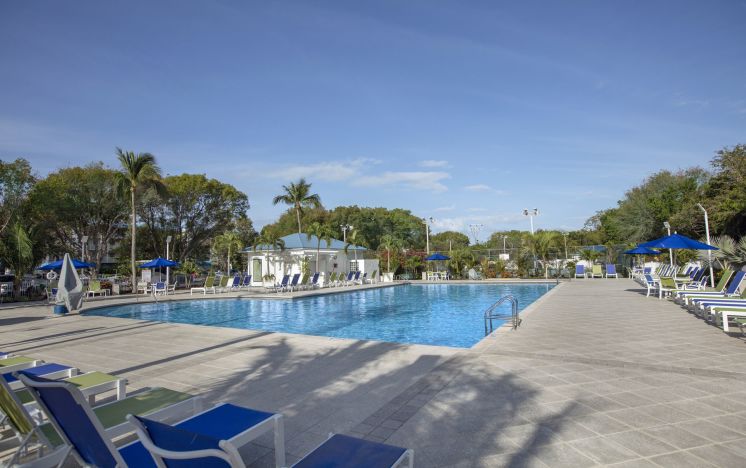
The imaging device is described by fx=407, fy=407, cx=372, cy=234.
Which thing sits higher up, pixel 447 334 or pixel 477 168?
pixel 477 168

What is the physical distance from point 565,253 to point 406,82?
19.5 metres

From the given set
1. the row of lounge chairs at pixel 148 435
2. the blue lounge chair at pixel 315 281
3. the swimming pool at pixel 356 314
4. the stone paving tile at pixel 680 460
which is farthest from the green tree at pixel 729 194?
the row of lounge chairs at pixel 148 435

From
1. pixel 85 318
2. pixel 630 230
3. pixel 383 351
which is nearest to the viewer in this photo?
pixel 383 351

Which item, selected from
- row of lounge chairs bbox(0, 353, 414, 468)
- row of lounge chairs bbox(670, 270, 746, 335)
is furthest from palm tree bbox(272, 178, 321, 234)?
row of lounge chairs bbox(0, 353, 414, 468)

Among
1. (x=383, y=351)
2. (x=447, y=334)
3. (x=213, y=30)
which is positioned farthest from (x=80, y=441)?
(x=213, y=30)

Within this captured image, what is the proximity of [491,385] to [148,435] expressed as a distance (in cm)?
353

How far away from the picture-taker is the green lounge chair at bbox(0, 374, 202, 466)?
249cm

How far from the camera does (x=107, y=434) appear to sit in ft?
7.11

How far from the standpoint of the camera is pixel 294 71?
1559 cm

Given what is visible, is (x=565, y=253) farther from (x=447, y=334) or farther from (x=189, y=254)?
(x=189, y=254)

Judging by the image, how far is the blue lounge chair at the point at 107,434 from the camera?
173 centimetres

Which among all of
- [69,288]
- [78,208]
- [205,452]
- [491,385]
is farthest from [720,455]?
[78,208]

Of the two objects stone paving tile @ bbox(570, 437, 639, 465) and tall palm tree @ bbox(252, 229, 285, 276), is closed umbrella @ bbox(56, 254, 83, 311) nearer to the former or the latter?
tall palm tree @ bbox(252, 229, 285, 276)

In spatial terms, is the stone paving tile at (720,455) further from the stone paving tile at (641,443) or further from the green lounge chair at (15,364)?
the green lounge chair at (15,364)
